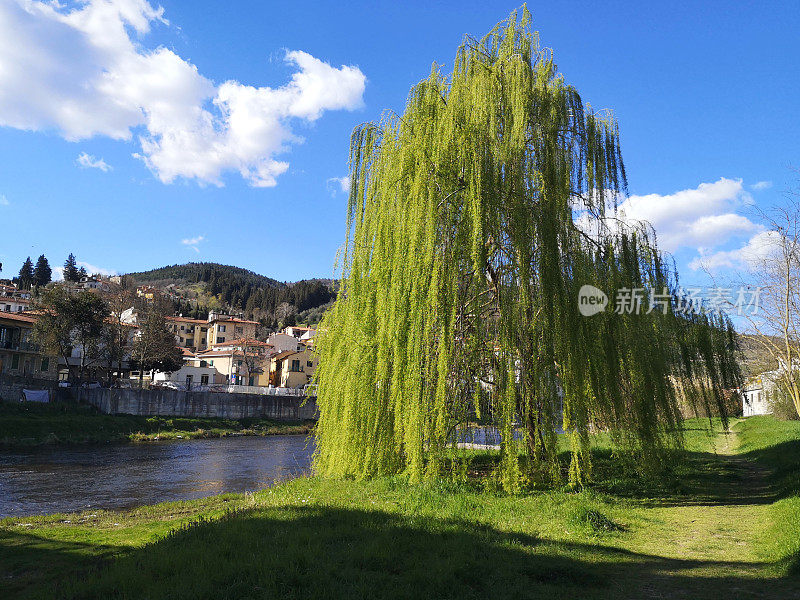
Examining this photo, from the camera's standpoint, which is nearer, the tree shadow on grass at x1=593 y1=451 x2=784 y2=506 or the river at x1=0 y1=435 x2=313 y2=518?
the tree shadow on grass at x1=593 y1=451 x2=784 y2=506

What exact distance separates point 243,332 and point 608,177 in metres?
109

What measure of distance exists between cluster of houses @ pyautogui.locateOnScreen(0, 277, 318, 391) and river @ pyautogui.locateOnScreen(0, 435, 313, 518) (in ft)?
77.0

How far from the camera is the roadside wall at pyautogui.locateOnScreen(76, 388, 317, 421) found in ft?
144

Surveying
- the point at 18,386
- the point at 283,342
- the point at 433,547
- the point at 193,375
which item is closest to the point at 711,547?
the point at 433,547

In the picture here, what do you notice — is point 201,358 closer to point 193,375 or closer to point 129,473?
→ point 193,375

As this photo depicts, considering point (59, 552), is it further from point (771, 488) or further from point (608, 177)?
point (771, 488)

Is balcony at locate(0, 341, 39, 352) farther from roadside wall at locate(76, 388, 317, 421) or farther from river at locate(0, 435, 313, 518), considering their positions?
river at locate(0, 435, 313, 518)

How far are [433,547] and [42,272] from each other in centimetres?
15165

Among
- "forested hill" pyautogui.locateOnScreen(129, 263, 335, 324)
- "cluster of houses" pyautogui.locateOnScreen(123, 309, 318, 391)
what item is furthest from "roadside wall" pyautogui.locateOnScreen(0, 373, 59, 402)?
"forested hill" pyautogui.locateOnScreen(129, 263, 335, 324)

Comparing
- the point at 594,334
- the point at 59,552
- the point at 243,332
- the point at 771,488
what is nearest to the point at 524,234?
the point at 594,334

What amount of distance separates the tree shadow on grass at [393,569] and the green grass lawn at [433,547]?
0.02 meters

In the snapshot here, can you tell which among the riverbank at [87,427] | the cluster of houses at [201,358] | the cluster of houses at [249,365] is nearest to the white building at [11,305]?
the cluster of houses at [201,358]

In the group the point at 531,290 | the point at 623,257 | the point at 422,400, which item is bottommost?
the point at 422,400

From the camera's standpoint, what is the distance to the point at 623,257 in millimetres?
13422
